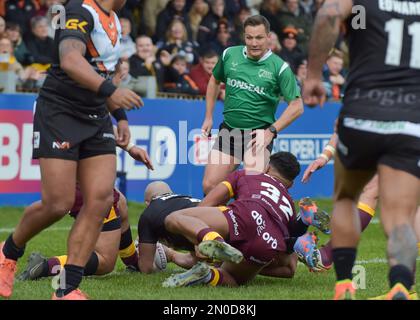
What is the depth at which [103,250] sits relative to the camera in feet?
27.1

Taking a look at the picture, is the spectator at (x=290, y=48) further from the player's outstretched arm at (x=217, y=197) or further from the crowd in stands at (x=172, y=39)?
the player's outstretched arm at (x=217, y=197)

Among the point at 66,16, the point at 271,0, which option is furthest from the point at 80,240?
the point at 271,0

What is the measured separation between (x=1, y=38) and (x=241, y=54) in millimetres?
5425

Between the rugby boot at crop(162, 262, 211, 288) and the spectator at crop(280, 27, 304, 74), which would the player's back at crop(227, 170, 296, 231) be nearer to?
the rugby boot at crop(162, 262, 211, 288)

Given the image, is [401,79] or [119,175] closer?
[401,79]

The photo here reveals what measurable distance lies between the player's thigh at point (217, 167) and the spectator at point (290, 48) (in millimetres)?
8185

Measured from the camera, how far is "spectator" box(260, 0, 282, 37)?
63.6 ft

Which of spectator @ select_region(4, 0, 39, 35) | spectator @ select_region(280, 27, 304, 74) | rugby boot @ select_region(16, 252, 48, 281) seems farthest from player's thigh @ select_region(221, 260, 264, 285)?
spectator @ select_region(280, 27, 304, 74)

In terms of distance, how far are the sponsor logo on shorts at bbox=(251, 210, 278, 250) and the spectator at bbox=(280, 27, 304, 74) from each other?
10437 millimetres

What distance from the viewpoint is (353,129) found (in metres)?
5.95

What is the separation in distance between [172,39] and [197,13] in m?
1.43

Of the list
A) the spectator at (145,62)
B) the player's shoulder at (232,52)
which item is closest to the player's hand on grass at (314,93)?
the player's shoulder at (232,52)
